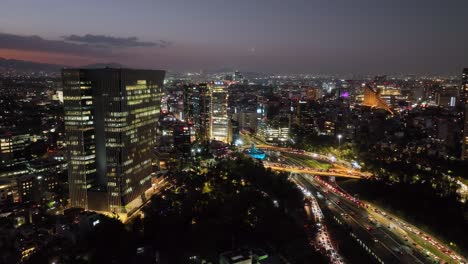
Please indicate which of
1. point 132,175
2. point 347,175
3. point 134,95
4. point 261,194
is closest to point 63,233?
point 132,175

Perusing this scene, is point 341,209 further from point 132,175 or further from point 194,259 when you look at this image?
point 132,175

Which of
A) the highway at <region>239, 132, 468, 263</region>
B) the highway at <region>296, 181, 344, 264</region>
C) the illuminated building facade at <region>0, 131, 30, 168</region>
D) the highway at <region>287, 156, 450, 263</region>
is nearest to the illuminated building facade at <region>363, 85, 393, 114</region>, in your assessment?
the highway at <region>239, 132, 468, 263</region>

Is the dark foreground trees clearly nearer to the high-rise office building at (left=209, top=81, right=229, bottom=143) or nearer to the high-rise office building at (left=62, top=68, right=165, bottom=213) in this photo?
the high-rise office building at (left=62, top=68, right=165, bottom=213)

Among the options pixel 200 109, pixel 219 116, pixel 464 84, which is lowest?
pixel 219 116

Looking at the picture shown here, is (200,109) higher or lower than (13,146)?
higher

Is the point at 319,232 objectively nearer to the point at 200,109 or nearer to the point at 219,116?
the point at 219,116

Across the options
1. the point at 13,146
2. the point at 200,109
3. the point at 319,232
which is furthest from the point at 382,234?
the point at 200,109
